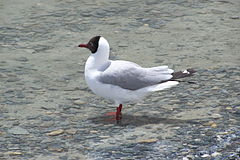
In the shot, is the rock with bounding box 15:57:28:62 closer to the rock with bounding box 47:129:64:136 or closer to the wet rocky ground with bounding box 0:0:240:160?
the wet rocky ground with bounding box 0:0:240:160

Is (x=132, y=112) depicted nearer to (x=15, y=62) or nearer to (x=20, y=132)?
(x=20, y=132)

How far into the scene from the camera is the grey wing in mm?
8266

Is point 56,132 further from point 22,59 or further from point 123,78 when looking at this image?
point 22,59

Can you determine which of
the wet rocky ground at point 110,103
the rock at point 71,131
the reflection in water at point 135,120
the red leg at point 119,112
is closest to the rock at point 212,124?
the wet rocky ground at point 110,103


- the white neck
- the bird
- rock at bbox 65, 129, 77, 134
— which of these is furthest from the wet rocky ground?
the white neck

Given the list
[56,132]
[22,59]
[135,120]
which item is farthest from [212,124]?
[22,59]

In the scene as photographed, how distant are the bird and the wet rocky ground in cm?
45

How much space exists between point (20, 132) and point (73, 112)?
1024mm

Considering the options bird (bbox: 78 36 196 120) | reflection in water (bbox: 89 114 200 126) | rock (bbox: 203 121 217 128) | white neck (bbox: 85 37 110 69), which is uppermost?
white neck (bbox: 85 37 110 69)

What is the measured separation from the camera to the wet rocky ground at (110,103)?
782 centimetres

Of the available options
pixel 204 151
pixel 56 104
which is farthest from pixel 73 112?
pixel 204 151

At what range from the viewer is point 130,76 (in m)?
8.30

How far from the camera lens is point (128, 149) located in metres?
7.66

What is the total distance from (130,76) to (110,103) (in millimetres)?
1281
